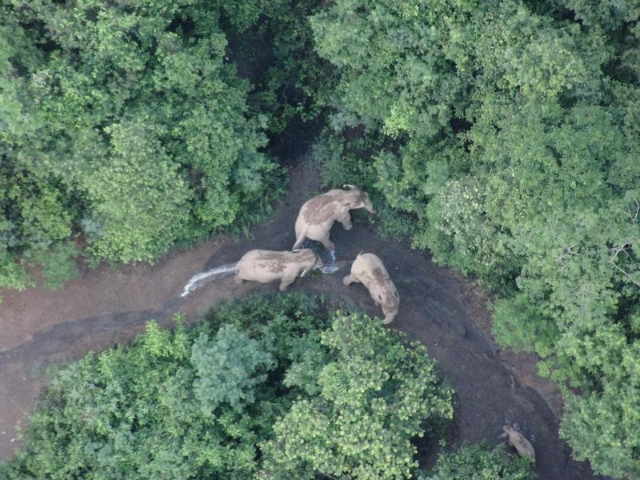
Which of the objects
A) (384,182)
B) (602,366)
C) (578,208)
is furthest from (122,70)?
(602,366)

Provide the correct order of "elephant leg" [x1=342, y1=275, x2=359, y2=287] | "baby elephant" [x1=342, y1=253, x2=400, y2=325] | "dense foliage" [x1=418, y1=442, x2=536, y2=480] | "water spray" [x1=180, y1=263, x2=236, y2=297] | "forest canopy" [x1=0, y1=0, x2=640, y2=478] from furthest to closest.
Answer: "water spray" [x1=180, y1=263, x2=236, y2=297], "elephant leg" [x1=342, y1=275, x2=359, y2=287], "baby elephant" [x1=342, y1=253, x2=400, y2=325], "dense foliage" [x1=418, y1=442, x2=536, y2=480], "forest canopy" [x1=0, y1=0, x2=640, y2=478]

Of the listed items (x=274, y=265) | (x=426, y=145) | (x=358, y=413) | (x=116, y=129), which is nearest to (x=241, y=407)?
(x=358, y=413)

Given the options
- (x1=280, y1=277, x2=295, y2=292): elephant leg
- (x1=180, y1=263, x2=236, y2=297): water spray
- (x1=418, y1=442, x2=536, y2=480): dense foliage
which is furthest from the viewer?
(x1=180, y1=263, x2=236, y2=297): water spray

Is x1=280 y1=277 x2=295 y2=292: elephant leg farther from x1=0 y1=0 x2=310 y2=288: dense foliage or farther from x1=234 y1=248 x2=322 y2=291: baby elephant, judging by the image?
x1=0 y1=0 x2=310 y2=288: dense foliage

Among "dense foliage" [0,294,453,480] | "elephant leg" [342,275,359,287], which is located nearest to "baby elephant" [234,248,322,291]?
"elephant leg" [342,275,359,287]

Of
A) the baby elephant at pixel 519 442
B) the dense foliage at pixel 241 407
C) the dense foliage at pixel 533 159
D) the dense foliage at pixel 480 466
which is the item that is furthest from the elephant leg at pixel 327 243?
the baby elephant at pixel 519 442

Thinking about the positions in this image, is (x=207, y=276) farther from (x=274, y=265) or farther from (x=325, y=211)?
(x=325, y=211)

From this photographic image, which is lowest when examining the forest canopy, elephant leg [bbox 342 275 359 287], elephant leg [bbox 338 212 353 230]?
elephant leg [bbox 342 275 359 287]
